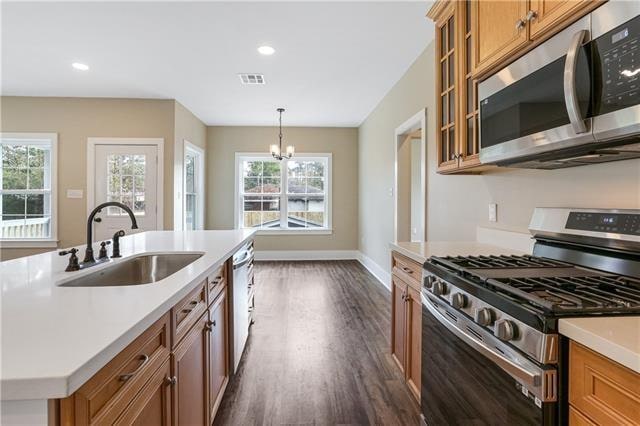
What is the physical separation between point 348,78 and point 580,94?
11.2ft

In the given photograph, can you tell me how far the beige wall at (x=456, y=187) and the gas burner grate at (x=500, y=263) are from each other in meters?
0.30

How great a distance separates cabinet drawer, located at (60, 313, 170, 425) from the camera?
2.22 ft

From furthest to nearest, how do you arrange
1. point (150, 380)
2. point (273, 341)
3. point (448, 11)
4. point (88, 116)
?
point (88, 116) → point (273, 341) → point (448, 11) → point (150, 380)

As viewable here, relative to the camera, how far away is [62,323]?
0.85m

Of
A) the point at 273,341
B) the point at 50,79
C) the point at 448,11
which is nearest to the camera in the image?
the point at 448,11

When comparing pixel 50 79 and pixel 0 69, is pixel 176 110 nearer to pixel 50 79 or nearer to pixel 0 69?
pixel 50 79

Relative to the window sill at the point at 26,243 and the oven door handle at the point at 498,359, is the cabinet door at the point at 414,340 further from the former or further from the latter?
the window sill at the point at 26,243

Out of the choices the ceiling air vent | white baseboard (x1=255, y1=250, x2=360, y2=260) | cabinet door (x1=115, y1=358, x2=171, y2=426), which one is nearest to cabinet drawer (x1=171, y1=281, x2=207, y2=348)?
cabinet door (x1=115, y1=358, x2=171, y2=426)

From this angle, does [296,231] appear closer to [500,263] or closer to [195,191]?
[195,191]

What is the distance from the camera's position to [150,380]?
99 centimetres

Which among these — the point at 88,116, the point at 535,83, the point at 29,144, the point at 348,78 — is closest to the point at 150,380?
the point at 535,83

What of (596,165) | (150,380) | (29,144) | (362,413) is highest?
(29,144)

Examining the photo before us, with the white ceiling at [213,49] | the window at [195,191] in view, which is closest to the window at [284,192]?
the window at [195,191]

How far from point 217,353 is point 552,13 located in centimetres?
217
